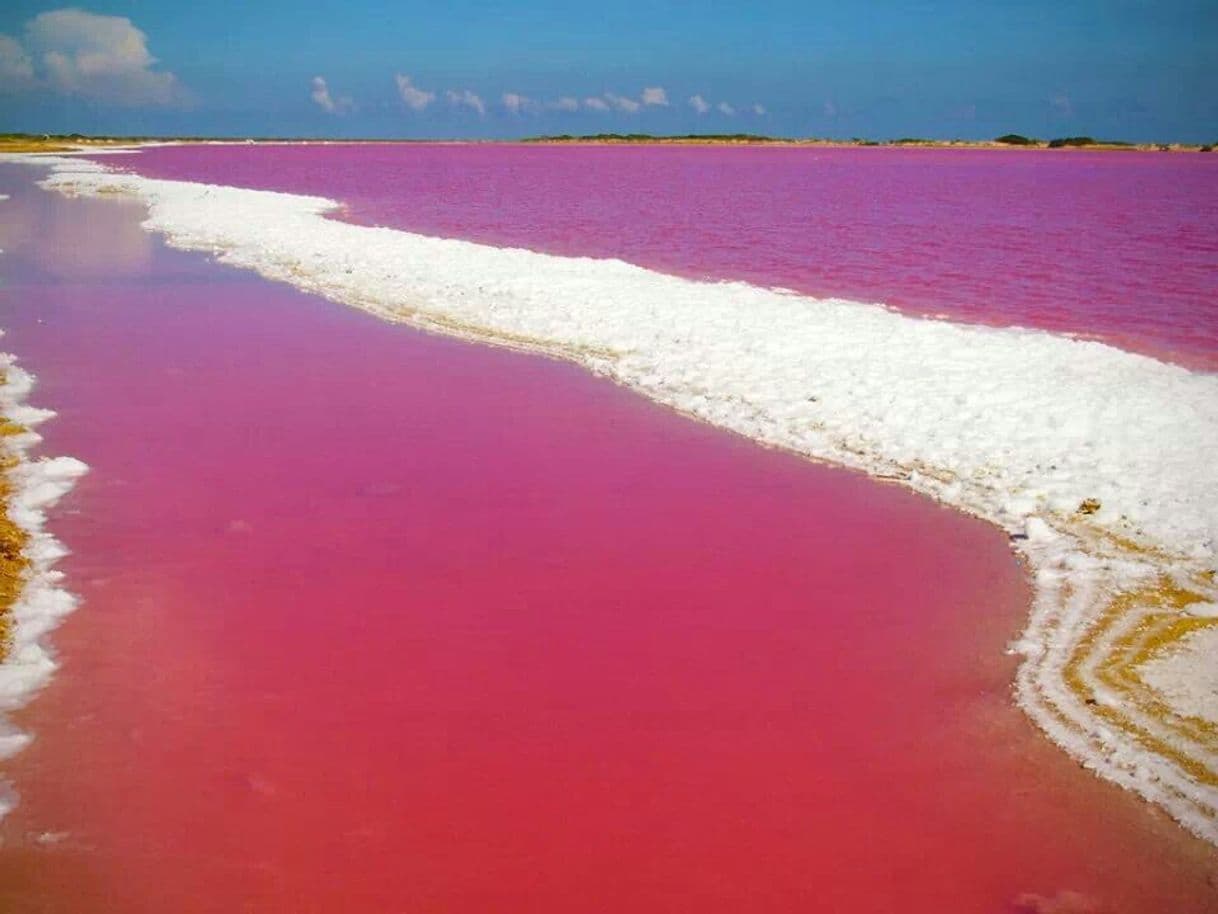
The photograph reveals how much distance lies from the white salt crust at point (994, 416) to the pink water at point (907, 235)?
10.0 ft

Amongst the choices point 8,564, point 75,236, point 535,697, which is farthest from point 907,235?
point 8,564

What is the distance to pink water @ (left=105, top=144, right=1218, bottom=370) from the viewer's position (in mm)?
19156

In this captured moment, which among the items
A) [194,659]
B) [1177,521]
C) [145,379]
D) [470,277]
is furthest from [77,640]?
[470,277]

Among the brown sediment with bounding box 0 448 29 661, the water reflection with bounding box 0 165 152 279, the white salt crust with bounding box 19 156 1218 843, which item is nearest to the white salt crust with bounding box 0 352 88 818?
the brown sediment with bounding box 0 448 29 661

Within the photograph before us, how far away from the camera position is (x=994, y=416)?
10.4m

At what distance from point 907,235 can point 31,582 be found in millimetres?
28730

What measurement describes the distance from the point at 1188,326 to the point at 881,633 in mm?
14417

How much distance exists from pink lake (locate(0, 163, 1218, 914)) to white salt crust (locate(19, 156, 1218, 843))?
0.40 m

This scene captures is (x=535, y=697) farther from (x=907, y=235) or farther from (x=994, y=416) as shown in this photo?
(x=907, y=235)

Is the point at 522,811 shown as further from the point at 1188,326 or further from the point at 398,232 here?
the point at 398,232

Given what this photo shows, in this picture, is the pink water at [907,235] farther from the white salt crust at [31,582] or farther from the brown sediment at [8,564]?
the brown sediment at [8,564]

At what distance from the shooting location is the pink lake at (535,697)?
4258 mm

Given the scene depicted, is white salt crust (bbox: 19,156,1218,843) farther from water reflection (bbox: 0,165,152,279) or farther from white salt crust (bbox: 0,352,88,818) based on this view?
white salt crust (bbox: 0,352,88,818)

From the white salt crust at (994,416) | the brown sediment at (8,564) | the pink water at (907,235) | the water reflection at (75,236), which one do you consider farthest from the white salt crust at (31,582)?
the pink water at (907,235)
